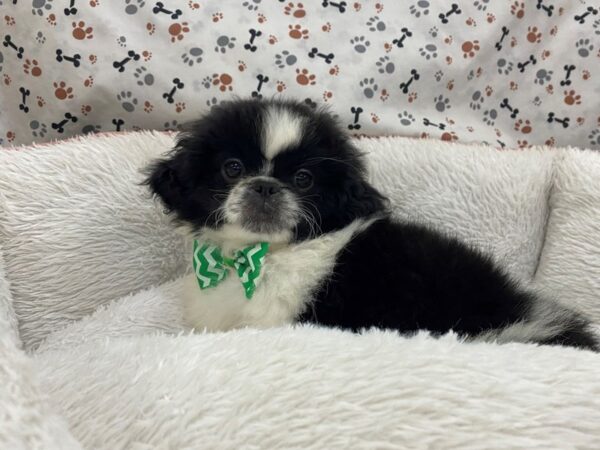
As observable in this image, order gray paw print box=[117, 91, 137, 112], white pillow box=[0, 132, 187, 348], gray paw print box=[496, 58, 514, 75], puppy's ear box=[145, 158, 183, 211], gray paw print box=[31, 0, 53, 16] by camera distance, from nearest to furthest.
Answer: puppy's ear box=[145, 158, 183, 211] < white pillow box=[0, 132, 187, 348] < gray paw print box=[31, 0, 53, 16] < gray paw print box=[117, 91, 137, 112] < gray paw print box=[496, 58, 514, 75]

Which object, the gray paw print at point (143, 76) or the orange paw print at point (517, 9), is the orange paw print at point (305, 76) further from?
the orange paw print at point (517, 9)

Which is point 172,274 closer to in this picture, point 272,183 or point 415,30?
point 272,183

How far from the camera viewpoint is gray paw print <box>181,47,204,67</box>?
6.26 feet

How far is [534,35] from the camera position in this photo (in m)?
2.01

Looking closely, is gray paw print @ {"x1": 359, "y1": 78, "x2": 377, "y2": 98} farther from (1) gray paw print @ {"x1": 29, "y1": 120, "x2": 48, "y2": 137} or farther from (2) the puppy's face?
(1) gray paw print @ {"x1": 29, "y1": 120, "x2": 48, "y2": 137}

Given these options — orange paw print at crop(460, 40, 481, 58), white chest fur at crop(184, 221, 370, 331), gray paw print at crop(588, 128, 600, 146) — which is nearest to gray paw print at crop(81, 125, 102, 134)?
white chest fur at crop(184, 221, 370, 331)

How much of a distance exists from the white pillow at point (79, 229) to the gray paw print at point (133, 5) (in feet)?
1.48

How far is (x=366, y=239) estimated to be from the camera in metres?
1.37

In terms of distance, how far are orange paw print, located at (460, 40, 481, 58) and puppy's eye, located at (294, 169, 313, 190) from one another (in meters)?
1.01

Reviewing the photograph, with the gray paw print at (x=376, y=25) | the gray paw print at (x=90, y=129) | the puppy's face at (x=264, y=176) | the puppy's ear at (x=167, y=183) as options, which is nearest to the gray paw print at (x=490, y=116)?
the gray paw print at (x=376, y=25)

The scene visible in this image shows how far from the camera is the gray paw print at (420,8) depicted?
6.42ft

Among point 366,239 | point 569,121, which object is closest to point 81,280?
point 366,239

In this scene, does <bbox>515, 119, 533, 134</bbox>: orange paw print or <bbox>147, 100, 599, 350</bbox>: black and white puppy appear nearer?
<bbox>147, 100, 599, 350</bbox>: black and white puppy

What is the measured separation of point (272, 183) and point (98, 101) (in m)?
0.99
